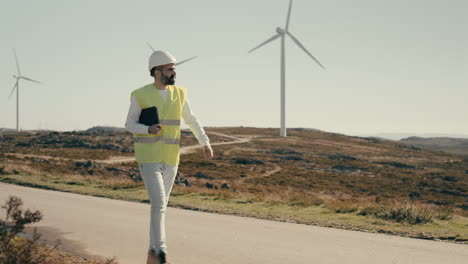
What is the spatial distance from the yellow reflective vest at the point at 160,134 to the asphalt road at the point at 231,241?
1.63 m

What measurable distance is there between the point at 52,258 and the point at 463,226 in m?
8.97

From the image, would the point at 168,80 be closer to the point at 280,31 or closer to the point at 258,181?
the point at 258,181

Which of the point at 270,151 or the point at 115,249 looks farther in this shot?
the point at 270,151

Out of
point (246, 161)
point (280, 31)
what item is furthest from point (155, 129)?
point (280, 31)

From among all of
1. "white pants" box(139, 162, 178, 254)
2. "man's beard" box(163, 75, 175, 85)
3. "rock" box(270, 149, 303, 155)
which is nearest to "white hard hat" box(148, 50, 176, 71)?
"man's beard" box(163, 75, 175, 85)

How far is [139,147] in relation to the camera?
5.00 meters

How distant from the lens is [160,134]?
5.02 metres

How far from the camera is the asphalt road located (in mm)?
6145

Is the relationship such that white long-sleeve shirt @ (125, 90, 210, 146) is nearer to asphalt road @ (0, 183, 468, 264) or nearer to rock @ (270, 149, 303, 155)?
asphalt road @ (0, 183, 468, 264)

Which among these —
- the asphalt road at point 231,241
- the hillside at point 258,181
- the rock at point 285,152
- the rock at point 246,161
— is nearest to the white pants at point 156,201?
the asphalt road at point 231,241

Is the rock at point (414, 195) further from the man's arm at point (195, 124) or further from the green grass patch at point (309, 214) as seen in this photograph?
the man's arm at point (195, 124)

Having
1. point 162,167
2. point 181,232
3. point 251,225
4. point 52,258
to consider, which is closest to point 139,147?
point 162,167

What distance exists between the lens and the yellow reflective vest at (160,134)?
195 inches

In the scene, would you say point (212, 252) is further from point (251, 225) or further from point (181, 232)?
point (251, 225)
